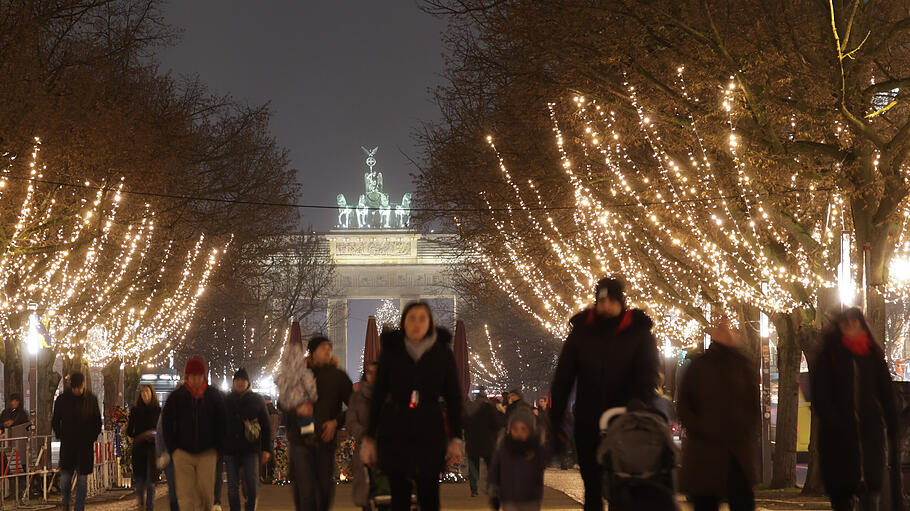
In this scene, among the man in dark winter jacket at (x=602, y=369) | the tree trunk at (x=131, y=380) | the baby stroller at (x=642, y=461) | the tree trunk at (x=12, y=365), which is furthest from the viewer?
the tree trunk at (x=131, y=380)

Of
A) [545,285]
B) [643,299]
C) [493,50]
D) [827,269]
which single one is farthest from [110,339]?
[827,269]

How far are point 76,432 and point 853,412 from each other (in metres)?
9.21

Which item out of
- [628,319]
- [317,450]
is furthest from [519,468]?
[628,319]

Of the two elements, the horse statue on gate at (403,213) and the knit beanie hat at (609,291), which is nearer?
the knit beanie hat at (609,291)

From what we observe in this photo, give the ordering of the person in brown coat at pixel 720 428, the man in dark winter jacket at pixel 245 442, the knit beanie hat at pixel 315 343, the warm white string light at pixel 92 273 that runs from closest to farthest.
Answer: the person in brown coat at pixel 720 428 → the knit beanie hat at pixel 315 343 → the man in dark winter jacket at pixel 245 442 → the warm white string light at pixel 92 273

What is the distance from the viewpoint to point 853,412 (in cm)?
979

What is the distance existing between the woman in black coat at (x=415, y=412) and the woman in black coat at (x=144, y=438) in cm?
901

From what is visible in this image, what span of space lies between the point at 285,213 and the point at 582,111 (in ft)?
75.9

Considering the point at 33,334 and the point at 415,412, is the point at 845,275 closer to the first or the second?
the point at 415,412

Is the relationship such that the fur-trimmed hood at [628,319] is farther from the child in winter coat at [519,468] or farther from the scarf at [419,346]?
the child in winter coat at [519,468]

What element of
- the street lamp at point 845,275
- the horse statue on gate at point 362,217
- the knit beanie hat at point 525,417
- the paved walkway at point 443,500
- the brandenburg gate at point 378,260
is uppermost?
the horse statue on gate at point 362,217

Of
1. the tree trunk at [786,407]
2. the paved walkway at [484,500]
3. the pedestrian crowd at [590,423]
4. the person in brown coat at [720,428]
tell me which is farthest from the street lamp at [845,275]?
the person in brown coat at [720,428]

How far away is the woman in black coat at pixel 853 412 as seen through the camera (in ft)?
32.0

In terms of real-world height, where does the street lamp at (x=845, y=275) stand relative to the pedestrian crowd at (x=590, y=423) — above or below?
above
